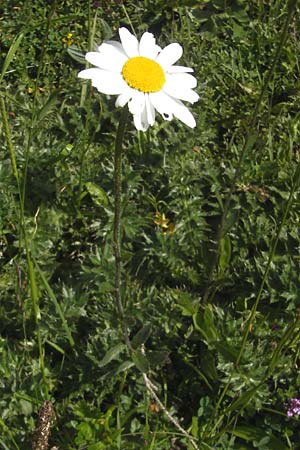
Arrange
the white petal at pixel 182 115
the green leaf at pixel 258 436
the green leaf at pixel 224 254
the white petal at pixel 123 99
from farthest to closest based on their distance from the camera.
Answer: the green leaf at pixel 224 254
the green leaf at pixel 258 436
the white petal at pixel 182 115
the white petal at pixel 123 99

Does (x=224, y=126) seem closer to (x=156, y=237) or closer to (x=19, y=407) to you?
(x=156, y=237)

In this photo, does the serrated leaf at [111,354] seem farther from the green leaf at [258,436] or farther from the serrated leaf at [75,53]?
the serrated leaf at [75,53]

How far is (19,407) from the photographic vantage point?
2256 millimetres

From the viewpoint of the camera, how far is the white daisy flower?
154 cm

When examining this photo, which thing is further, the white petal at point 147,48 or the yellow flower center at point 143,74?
the white petal at point 147,48

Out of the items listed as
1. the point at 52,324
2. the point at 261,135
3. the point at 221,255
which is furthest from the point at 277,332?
the point at 261,135

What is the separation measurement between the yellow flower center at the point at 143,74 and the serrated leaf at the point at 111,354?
38.2 inches

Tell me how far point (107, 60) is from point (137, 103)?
142mm

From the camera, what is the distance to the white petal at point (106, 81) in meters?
1.52

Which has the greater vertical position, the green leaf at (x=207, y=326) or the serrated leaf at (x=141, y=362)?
the serrated leaf at (x=141, y=362)

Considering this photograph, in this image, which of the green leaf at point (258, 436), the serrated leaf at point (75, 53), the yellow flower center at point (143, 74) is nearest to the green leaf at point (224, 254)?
the green leaf at point (258, 436)

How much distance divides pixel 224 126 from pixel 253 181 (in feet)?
1.25

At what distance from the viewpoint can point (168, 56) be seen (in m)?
1.82

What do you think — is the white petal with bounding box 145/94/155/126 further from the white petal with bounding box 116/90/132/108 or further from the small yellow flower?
the small yellow flower
